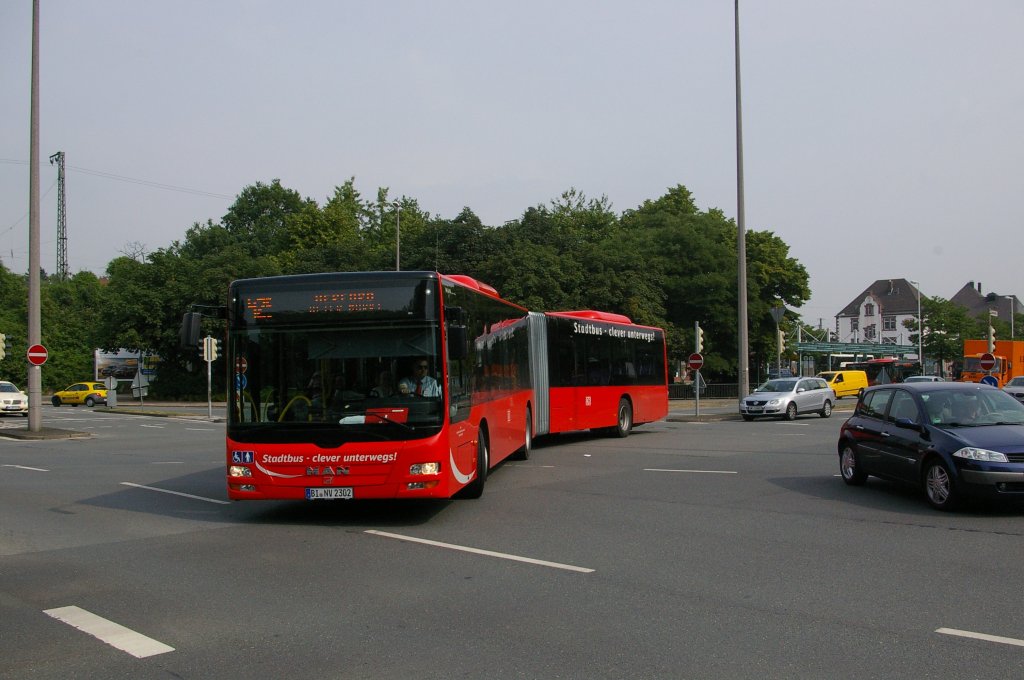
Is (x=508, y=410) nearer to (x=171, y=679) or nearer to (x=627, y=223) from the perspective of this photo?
(x=171, y=679)

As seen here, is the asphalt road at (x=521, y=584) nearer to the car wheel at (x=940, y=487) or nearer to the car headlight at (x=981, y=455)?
the car wheel at (x=940, y=487)

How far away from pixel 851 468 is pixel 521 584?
288 inches

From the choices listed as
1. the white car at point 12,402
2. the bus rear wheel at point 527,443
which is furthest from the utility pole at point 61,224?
the bus rear wheel at point 527,443

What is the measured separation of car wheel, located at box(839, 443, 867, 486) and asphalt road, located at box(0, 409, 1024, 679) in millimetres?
186

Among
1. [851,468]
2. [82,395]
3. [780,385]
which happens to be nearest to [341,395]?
[851,468]

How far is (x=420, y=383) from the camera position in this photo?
Result: 396 inches

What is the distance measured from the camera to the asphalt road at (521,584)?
17.3 feet

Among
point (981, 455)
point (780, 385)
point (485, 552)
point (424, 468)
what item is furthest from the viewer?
point (780, 385)

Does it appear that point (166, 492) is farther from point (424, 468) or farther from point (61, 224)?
point (61, 224)

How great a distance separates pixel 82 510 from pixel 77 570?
3.94 metres

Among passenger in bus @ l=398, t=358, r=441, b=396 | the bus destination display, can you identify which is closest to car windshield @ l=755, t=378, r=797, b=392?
passenger in bus @ l=398, t=358, r=441, b=396

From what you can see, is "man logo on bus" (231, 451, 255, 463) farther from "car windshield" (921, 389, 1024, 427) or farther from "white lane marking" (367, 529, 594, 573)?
"car windshield" (921, 389, 1024, 427)

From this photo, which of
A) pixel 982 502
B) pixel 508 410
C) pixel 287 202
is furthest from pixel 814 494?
pixel 287 202

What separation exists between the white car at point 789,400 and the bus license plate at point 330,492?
24972 millimetres
